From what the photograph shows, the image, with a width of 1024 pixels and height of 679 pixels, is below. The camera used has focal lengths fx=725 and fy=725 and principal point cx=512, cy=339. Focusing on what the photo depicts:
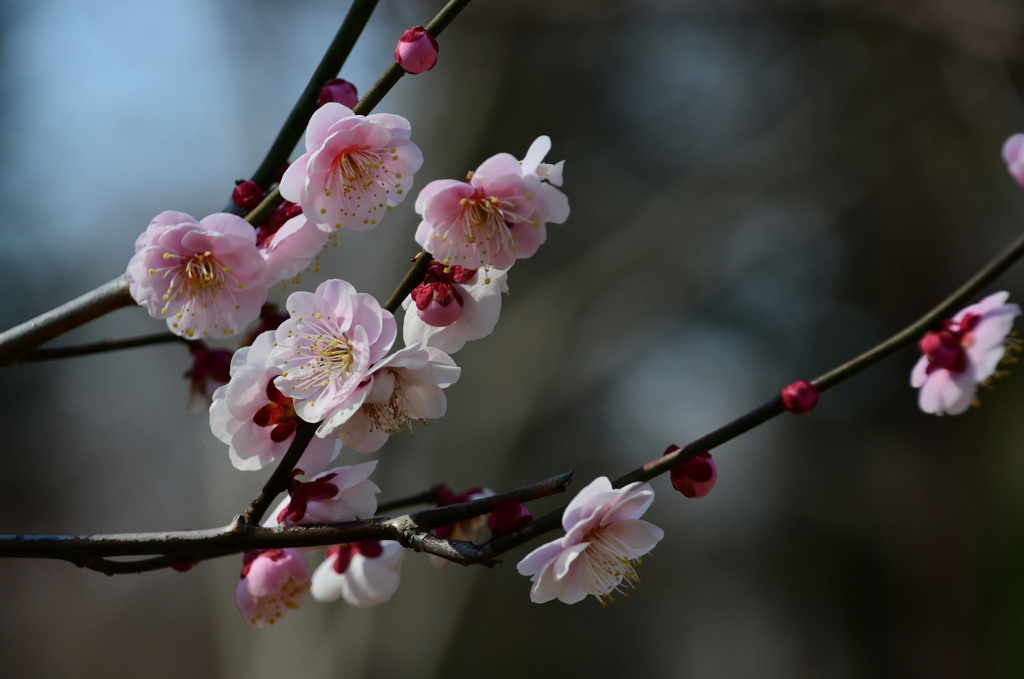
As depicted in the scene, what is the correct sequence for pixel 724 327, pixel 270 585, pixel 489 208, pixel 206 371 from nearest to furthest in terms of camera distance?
pixel 489 208 → pixel 270 585 → pixel 206 371 → pixel 724 327

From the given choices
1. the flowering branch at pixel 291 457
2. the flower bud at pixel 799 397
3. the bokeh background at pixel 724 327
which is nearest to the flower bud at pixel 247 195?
the flowering branch at pixel 291 457

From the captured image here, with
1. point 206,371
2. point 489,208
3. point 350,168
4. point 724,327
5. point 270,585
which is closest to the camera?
point 489,208

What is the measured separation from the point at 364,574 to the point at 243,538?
0.34 m

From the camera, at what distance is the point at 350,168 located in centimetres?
69

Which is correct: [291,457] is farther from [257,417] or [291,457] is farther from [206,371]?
[206,371]

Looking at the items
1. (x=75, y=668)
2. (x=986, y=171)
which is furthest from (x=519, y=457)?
(x=75, y=668)

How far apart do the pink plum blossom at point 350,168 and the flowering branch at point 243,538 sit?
266 millimetres

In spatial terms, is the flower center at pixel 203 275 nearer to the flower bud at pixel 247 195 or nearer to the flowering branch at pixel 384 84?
the flower bud at pixel 247 195

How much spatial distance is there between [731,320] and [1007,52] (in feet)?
8.57

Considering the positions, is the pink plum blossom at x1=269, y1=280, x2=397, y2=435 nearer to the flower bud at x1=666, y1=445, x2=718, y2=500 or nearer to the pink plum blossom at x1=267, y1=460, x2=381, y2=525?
the pink plum blossom at x1=267, y1=460, x2=381, y2=525

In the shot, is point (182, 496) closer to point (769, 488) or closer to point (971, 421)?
point (769, 488)

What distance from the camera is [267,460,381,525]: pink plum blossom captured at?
26.4 inches

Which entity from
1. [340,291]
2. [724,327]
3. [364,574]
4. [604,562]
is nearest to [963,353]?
[604,562]

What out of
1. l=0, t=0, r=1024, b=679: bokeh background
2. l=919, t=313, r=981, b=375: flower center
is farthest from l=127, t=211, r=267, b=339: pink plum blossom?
l=0, t=0, r=1024, b=679: bokeh background
